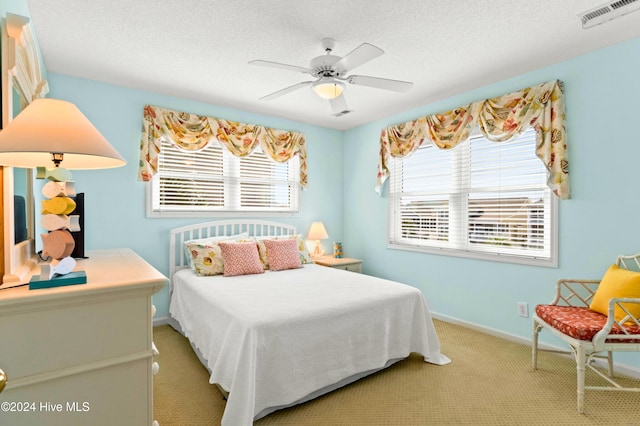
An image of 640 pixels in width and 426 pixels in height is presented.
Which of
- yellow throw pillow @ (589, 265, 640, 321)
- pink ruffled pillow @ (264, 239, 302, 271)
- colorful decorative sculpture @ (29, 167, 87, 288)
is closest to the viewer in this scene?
colorful decorative sculpture @ (29, 167, 87, 288)

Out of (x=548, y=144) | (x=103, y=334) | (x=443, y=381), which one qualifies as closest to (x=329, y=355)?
(x=443, y=381)

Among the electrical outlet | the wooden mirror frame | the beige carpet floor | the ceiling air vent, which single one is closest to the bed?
the beige carpet floor

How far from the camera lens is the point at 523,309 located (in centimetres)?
310

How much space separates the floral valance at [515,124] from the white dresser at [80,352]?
3128mm

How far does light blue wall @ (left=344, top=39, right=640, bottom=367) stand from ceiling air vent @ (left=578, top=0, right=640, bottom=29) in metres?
0.66

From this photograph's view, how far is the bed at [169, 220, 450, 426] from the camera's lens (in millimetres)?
1929

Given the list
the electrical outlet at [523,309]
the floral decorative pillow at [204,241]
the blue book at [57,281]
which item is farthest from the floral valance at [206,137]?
the electrical outlet at [523,309]

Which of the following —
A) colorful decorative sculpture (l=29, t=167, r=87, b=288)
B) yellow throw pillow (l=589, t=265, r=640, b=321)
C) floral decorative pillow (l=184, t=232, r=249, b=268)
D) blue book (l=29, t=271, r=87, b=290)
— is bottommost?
yellow throw pillow (l=589, t=265, r=640, b=321)

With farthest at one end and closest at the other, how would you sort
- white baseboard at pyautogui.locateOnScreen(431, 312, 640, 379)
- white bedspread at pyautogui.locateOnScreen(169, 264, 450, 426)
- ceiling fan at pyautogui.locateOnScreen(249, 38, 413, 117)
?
white baseboard at pyautogui.locateOnScreen(431, 312, 640, 379)
ceiling fan at pyautogui.locateOnScreen(249, 38, 413, 117)
white bedspread at pyautogui.locateOnScreen(169, 264, 450, 426)

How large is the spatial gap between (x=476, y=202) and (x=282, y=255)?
2.17 m

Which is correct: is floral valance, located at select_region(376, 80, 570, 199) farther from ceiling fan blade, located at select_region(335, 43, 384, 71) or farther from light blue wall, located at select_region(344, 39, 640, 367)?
ceiling fan blade, located at select_region(335, 43, 384, 71)

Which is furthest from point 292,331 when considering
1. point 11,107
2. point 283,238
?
point 283,238

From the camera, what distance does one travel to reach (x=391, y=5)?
2068mm

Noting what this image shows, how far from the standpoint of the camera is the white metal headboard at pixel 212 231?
361 centimetres
